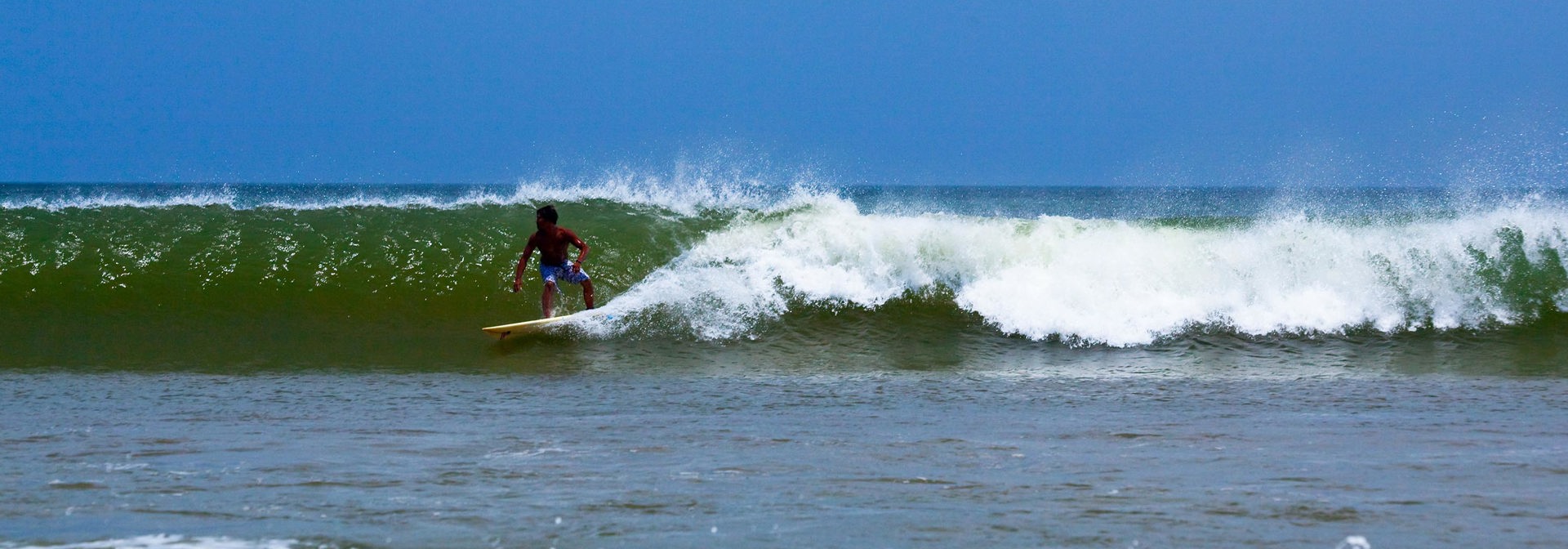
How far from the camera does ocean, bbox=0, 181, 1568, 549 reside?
Result: 4168 millimetres

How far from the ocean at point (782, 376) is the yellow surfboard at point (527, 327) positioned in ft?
0.42

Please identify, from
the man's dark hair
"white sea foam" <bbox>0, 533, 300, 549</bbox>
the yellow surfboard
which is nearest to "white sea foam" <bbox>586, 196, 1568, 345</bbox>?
the yellow surfboard

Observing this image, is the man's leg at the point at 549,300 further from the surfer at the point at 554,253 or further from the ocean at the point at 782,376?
the ocean at the point at 782,376

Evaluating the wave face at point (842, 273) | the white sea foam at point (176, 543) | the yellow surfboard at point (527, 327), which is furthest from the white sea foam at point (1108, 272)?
the white sea foam at point (176, 543)

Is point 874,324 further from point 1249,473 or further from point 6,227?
point 6,227

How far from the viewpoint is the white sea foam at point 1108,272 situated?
10.5 metres

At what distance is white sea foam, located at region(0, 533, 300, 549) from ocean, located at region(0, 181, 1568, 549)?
2 centimetres

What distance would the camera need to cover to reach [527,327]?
33.4 feet

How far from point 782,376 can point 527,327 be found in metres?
2.93

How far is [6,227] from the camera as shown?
554 inches

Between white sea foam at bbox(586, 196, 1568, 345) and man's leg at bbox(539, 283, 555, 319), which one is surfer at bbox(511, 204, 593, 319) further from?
white sea foam at bbox(586, 196, 1568, 345)

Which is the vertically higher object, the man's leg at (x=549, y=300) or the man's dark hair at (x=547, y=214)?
the man's dark hair at (x=547, y=214)

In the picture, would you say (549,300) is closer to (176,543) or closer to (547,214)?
(547,214)

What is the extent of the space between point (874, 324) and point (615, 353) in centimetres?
268
